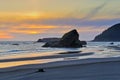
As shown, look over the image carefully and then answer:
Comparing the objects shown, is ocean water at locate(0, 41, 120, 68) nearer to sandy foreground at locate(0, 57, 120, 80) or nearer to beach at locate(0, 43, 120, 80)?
beach at locate(0, 43, 120, 80)

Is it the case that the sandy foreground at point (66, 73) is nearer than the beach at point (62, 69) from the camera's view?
Yes

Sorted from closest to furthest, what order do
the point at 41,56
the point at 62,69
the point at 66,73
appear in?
the point at 66,73 < the point at 62,69 < the point at 41,56

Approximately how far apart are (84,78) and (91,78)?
13.6 inches

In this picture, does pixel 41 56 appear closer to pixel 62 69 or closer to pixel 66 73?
pixel 62 69

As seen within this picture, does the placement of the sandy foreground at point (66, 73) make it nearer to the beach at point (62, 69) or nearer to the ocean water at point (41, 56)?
the beach at point (62, 69)

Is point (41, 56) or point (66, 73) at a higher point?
point (41, 56)

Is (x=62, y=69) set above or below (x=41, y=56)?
below

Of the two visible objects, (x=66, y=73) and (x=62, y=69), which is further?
(x=62, y=69)

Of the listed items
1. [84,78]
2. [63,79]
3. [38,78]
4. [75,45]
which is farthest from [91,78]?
[75,45]

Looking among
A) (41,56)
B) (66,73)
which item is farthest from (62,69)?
(41,56)

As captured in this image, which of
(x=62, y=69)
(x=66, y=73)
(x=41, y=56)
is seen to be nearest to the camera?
(x=66, y=73)

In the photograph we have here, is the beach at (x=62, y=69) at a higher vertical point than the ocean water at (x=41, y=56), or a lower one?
lower

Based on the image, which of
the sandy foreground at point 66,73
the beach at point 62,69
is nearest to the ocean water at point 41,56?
the beach at point 62,69

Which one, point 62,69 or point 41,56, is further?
point 41,56
